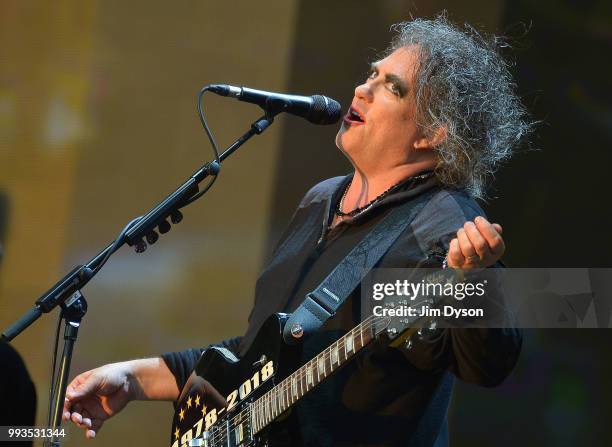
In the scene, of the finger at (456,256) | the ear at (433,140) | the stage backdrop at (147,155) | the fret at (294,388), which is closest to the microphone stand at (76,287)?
the ear at (433,140)

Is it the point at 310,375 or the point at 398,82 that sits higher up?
the point at 398,82

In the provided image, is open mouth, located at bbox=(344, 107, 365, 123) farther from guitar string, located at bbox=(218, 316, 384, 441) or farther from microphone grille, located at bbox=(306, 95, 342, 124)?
guitar string, located at bbox=(218, 316, 384, 441)

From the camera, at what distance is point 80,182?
121 inches

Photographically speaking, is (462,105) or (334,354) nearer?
(334,354)

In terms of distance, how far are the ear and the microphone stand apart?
323mm

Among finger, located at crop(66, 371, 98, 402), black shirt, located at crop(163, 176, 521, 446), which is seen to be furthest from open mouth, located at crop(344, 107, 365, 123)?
finger, located at crop(66, 371, 98, 402)

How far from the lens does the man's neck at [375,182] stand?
1931 millimetres

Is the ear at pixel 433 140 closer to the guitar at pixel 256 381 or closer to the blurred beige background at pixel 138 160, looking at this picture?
the guitar at pixel 256 381

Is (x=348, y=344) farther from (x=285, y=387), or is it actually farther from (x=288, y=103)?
(x=288, y=103)

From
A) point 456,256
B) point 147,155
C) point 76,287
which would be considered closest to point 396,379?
point 456,256

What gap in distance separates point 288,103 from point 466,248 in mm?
697

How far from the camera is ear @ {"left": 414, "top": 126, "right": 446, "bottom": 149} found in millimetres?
1912

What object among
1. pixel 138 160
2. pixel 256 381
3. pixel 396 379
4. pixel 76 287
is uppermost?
pixel 138 160

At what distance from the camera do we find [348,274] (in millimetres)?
1790
